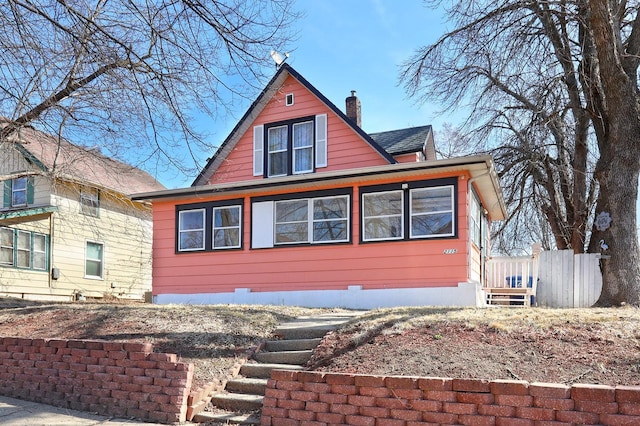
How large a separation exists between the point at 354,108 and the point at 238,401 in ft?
39.6

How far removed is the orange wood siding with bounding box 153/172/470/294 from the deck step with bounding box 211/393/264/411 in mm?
6104

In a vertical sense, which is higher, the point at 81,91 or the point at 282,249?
the point at 81,91

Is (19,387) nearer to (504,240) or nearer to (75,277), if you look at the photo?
(75,277)

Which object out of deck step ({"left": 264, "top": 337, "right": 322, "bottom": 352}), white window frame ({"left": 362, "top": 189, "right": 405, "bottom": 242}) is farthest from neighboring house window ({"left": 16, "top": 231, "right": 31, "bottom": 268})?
deck step ({"left": 264, "top": 337, "right": 322, "bottom": 352})

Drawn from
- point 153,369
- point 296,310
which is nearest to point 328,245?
point 296,310

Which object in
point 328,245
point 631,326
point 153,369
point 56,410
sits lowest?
point 56,410

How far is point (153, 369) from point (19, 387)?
7.44ft

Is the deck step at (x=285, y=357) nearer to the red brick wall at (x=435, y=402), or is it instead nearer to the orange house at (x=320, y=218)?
the red brick wall at (x=435, y=402)

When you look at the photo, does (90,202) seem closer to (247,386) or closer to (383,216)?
(383,216)

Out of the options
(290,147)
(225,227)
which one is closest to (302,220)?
(225,227)

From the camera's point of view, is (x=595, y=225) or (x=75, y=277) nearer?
(x=595, y=225)

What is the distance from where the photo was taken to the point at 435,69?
11250mm

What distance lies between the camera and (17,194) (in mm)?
18188

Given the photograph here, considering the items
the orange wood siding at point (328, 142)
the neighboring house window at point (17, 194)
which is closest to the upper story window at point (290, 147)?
the orange wood siding at point (328, 142)
